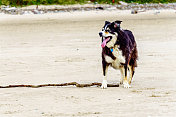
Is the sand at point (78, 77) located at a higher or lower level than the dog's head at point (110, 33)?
lower

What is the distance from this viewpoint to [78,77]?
955 centimetres

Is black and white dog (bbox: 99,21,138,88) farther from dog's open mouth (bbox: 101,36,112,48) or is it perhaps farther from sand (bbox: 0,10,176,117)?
sand (bbox: 0,10,176,117)

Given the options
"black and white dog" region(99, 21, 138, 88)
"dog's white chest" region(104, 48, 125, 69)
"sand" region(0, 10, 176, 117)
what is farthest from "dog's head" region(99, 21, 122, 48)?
"sand" region(0, 10, 176, 117)

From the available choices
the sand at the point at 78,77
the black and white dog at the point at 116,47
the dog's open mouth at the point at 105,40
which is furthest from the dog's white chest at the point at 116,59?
the sand at the point at 78,77

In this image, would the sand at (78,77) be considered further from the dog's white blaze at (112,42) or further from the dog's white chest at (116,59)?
the dog's white blaze at (112,42)

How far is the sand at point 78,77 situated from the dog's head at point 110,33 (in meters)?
0.79

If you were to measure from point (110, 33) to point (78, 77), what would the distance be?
5.36 feet

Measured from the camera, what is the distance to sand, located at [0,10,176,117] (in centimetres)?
667

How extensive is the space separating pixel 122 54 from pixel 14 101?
2.15 m

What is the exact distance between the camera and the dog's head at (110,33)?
817 cm

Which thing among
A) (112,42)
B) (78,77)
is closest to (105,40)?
(112,42)

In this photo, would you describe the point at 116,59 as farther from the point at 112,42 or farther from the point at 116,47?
the point at 112,42

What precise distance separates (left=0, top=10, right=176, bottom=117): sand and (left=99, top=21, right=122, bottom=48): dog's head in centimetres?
79

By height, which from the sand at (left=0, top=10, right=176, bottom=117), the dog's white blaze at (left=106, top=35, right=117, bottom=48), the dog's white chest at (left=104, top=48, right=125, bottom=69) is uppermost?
the dog's white blaze at (left=106, top=35, right=117, bottom=48)
